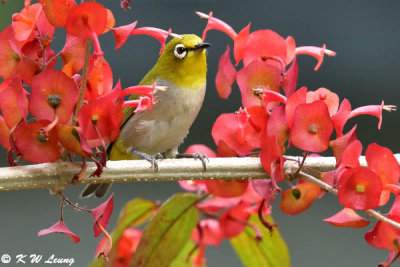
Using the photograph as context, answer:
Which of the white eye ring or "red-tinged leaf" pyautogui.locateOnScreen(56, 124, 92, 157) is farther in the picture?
the white eye ring

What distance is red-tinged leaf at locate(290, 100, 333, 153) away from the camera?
0.90m

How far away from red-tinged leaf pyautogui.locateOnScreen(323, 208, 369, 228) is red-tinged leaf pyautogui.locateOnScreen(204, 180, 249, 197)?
171 mm

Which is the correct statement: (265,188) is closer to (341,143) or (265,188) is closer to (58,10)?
(341,143)

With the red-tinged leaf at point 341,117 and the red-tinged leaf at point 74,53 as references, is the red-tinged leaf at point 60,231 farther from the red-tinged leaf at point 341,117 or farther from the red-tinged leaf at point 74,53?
the red-tinged leaf at point 341,117

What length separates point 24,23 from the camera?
0.89 m

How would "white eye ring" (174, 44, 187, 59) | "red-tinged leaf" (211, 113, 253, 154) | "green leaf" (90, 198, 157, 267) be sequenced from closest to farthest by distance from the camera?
1. "red-tinged leaf" (211, 113, 253, 154)
2. "green leaf" (90, 198, 157, 267)
3. "white eye ring" (174, 44, 187, 59)

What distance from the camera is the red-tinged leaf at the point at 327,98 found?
0.96 m

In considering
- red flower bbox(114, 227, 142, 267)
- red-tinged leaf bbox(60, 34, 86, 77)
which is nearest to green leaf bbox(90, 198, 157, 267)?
red flower bbox(114, 227, 142, 267)

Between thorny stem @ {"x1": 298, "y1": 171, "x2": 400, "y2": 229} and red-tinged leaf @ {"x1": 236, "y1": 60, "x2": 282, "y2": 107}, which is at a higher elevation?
red-tinged leaf @ {"x1": 236, "y1": 60, "x2": 282, "y2": 107}

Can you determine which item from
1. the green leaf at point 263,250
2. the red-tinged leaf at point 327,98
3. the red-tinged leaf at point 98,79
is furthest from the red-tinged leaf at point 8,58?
Result: the green leaf at point 263,250

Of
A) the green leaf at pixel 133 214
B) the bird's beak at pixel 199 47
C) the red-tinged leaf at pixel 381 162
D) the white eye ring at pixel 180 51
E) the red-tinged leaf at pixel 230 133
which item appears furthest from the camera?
the white eye ring at pixel 180 51

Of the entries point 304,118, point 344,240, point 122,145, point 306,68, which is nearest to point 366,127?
point 344,240

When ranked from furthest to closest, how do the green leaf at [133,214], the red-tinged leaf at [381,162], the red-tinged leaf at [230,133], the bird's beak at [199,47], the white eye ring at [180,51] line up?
the white eye ring at [180,51] → the bird's beak at [199,47] → the green leaf at [133,214] → the red-tinged leaf at [230,133] → the red-tinged leaf at [381,162]

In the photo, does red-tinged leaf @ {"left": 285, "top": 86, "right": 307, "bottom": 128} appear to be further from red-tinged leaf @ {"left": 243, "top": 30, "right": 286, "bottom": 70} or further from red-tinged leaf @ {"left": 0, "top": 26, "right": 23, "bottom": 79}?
red-tinged leaf @ {"left": 0, "top": 26, "right": 23, "bottom": 79}
